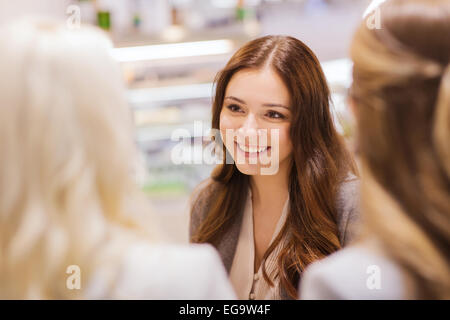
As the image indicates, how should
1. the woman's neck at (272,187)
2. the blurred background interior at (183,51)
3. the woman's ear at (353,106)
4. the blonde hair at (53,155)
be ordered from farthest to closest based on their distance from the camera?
the blurred background interior at (183,51)
the woman's neck at (272,187)
the woman's ear at (353,106)
the blonde hair at (53,155)

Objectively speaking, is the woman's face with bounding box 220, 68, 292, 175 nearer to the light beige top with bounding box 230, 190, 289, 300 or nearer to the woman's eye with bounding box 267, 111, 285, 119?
the woman's eye with bounding box 267, 111, 285, 119

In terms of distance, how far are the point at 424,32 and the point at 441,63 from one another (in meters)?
0.06

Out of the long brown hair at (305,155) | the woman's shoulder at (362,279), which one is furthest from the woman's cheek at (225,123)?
the woman's shoulder at (362,279)

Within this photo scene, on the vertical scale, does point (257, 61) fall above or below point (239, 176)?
above

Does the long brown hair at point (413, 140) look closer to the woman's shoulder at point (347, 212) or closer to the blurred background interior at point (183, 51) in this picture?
the woman's shoulder at point (347, 212)

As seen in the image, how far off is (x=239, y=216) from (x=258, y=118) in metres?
0.37

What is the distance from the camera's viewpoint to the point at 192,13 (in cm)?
298

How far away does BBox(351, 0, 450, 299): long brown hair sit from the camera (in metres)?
0.79

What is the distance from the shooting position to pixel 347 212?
4.66 ft

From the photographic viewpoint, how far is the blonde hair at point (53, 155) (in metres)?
0.77

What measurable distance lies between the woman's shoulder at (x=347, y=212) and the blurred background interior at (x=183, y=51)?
1.19 m
